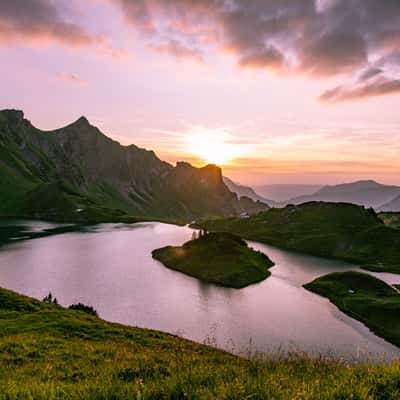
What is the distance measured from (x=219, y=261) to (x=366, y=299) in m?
52.1

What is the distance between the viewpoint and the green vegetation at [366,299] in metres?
71.9

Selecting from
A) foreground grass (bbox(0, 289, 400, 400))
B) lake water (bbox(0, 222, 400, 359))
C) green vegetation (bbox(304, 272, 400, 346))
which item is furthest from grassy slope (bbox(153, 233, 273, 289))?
foreground grass (bbox(0, 289, 400, 400))

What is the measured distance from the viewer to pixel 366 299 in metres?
86.0

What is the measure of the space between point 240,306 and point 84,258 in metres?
85.1

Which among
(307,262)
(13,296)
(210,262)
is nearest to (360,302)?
(210,262)

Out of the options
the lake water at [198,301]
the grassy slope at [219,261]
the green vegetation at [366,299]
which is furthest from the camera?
the grassy slope at [219,261]

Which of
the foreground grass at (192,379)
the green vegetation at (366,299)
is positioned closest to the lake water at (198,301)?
the green vegetation at (366,299)

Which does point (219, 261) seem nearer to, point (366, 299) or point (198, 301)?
point (198, 301)

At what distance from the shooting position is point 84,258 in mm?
136875

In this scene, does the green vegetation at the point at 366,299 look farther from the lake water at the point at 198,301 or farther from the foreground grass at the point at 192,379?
the foreground grass at the point at 192,379

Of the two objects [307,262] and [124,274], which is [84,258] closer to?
[124,274]

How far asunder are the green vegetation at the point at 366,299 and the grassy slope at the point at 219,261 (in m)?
22.1

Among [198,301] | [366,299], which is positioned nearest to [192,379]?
[198,301]

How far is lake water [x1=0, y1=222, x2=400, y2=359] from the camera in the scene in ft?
205
